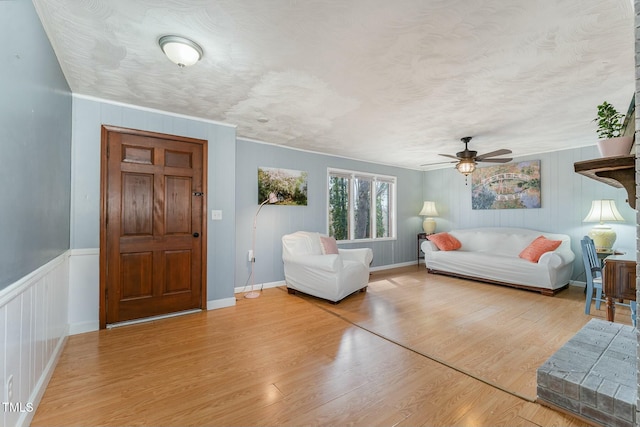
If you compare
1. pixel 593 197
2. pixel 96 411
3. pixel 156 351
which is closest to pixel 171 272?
pixel 156 351

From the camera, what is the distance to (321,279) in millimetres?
3695

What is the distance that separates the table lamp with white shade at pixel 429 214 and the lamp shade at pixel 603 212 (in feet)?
8.69

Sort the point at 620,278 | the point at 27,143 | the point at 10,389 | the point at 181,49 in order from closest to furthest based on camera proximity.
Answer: the point at 10,389 < the point at 27,143 < the point at 181,49 < the point at 620,278

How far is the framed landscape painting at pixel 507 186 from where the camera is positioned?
16.6 feet

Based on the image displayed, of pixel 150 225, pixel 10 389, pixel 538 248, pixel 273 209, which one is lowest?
pixel 10 389

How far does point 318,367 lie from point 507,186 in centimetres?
523

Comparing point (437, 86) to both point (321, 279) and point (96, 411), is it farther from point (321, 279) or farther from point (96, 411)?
point (96, 411)

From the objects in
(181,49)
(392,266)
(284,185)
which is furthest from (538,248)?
(181,49)

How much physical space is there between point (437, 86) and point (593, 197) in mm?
3962

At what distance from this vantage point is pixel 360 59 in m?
2.07

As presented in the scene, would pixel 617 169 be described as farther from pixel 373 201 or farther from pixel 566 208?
pixel 373 201

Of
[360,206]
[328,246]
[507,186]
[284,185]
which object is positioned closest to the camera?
[328,246]

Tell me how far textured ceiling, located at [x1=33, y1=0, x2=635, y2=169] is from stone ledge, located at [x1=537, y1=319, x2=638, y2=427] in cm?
210

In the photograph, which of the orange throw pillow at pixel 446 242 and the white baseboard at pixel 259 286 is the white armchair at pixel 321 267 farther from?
the orange throw pillow at pixel 446 242
